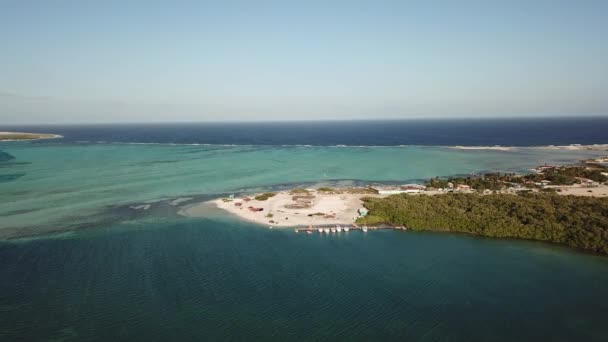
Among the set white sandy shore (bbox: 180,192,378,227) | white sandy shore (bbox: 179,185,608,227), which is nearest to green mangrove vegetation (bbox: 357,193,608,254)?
white sandy shore (bbox: 180,192,378,227)

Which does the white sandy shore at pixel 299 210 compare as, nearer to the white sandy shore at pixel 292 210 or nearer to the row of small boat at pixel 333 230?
the white sandy shore at pixel 292 210

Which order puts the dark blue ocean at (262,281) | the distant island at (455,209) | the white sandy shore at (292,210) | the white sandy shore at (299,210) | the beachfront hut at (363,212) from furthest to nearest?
1. the beachfront hut at (363,212)
2. the white sandy shore at (299,210)
3. the white sandy shore at (292,210)
4. the distant island at (455,209)
5. the dark blue ocean at (262,281)

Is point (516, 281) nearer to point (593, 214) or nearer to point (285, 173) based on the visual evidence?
point (593, 214)

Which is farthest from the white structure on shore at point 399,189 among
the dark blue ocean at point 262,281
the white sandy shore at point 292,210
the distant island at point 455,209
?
the dark blue ocean at point 262,281

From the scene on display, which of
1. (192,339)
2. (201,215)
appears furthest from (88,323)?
(201,215)

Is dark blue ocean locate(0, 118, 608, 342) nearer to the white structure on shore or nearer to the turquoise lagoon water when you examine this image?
the turquoise lagoon water
